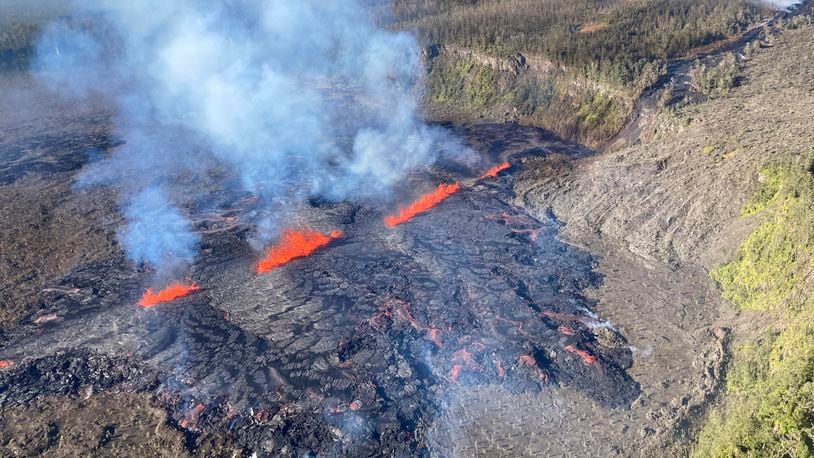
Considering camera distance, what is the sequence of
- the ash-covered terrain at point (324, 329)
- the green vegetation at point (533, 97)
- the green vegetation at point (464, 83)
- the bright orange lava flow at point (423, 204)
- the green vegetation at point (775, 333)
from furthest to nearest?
1. the green vegetation at point (464, 83)
2. the green vegetation at point (533, 97)
3. the bright orange lava flow at point (423, 204)
4. the ash-covered terrain at point (324, 329)
5. the green vegetation at point (775, 333)

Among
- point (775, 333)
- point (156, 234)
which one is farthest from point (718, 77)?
point (156, 234)

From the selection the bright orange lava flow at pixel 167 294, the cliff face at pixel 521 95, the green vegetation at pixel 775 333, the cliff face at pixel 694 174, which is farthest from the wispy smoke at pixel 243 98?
the green vegetation at pixel 775 333

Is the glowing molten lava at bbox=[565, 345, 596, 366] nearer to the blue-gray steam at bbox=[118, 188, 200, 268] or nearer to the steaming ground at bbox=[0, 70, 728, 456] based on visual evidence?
the steaming ground at bbox=[0, 70, 728, 456]

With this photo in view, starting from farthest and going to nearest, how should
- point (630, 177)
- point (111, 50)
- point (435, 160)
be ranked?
1. point (111, 50)
2. point (435, 160)
3. point (630, 177)

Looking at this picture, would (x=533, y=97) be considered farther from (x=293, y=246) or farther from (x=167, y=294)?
(x=167, y=294)

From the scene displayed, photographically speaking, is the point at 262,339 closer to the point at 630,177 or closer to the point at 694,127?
the point at 630,177

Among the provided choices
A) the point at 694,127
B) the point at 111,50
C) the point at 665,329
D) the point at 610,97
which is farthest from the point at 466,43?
the point at 111,50

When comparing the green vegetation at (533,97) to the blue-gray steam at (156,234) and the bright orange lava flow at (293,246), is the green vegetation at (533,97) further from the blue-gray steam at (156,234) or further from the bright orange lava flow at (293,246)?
the blue-gray steam at (156,234)
